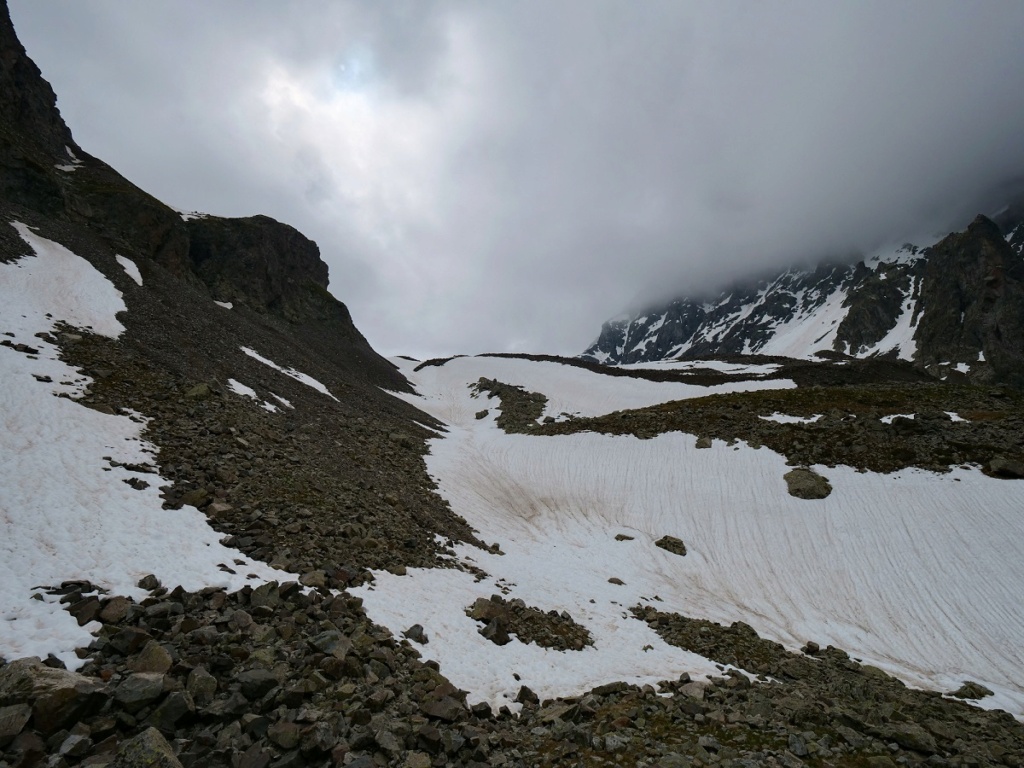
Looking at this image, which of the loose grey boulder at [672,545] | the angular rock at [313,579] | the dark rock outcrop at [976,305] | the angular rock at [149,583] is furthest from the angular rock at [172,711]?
the dark rock outcrop at [976,305]

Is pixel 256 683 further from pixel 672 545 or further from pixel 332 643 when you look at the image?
pixel 672 545

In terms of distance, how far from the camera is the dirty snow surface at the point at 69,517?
745 centimetres

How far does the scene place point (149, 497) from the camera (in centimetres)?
1216

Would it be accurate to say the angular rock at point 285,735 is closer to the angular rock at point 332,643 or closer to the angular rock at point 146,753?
the angular rock at point 146,753

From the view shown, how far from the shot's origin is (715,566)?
23109 mm

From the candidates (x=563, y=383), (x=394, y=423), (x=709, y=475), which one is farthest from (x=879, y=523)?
(x=563, y=383)

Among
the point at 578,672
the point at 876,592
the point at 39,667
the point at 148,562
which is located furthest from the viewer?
the point at 876,592

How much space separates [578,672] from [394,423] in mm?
30375

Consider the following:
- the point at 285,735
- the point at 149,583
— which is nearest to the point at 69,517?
the point at 149,583

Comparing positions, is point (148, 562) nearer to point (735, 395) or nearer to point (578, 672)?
point (578, 672)

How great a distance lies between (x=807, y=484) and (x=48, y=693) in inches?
1210

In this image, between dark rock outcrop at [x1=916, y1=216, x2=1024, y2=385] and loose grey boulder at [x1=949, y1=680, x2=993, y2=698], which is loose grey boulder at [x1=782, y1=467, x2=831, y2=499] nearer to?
loose grey boulder at [x1=949, y1=680, x2=993, y2=698]

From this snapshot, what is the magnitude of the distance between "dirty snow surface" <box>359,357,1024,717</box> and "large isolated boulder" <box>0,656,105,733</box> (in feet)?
17.7

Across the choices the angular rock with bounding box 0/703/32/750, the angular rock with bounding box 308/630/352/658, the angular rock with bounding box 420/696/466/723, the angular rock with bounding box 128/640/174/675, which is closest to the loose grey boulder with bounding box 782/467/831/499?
the angular rock with bounding box 420/696/466/723
